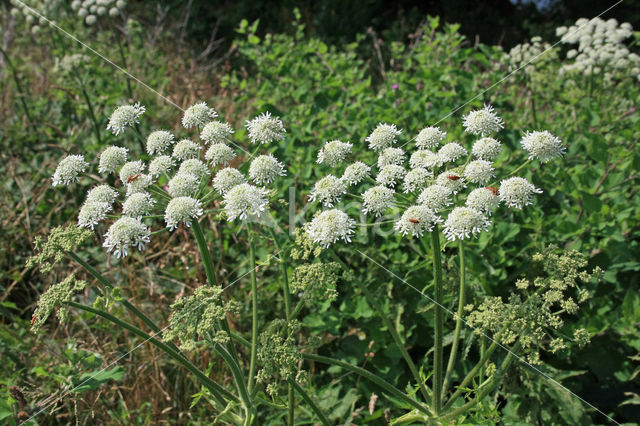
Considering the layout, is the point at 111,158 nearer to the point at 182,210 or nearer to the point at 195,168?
the point at 195,168

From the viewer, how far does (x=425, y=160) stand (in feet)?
8.24

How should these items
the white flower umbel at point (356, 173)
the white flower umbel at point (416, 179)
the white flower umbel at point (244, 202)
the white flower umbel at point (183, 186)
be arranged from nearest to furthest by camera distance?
the white flower umbel at point (244, 202)
the white flower umbel at point (183, 186)
the white flower umbel at point (416, 179)
the white flower umbel at point (356, 173)

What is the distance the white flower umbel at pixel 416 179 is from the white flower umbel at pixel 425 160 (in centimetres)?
7

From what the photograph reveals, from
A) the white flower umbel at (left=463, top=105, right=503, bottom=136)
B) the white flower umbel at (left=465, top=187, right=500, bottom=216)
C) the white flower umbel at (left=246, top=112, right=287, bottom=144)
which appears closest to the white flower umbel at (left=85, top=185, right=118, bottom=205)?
the white flower umbel at (left=246, top=112, right=287, bottom=144)

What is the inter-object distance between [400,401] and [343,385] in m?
1.02

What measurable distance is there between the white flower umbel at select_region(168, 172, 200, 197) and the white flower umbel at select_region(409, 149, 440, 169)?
1069 millimetres

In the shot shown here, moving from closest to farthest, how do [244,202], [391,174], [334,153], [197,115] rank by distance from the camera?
[244,202], [391,174], [334,153], [197,115]

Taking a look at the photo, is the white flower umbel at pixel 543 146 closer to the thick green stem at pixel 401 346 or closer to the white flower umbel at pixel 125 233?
the thick green stem at pixel 401 346

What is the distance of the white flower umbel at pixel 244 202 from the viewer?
86.7 inches

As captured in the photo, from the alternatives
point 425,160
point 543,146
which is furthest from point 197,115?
point 543,146

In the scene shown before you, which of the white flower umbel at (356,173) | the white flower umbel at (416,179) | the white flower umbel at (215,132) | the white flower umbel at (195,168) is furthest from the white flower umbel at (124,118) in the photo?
the white flower umbel at (416,179)

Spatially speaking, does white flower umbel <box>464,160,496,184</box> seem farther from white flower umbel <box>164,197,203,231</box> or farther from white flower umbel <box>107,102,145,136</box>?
white flower umbel <box>107,102,145,136</box>

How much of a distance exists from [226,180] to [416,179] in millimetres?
887

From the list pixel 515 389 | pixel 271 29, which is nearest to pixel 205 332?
pixel 515 389
